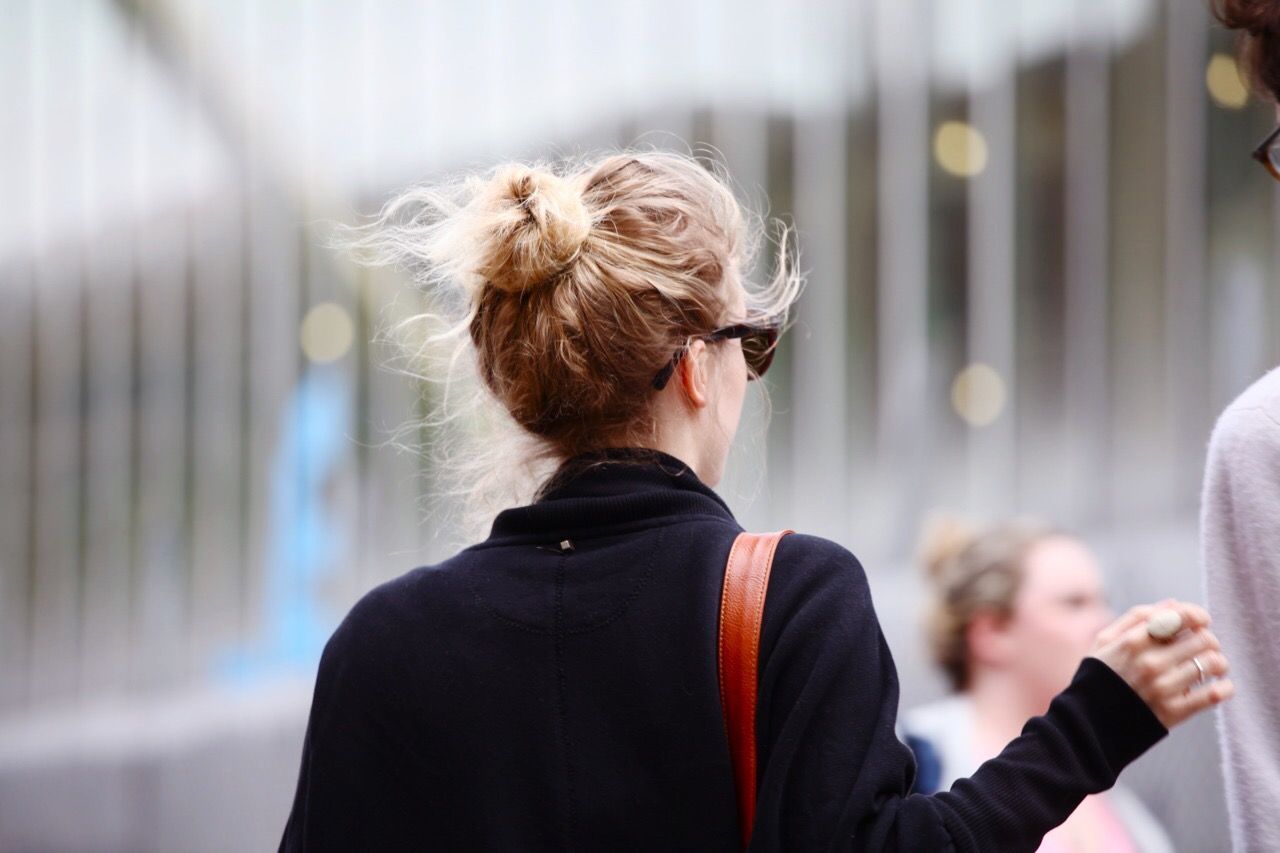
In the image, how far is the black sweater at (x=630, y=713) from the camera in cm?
129

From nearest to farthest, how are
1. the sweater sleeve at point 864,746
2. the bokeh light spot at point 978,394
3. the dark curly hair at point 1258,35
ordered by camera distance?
the sweater sleeve at point 864,746, the dark curly hair at point 1258,35, the bokeh light spot at point 978,394

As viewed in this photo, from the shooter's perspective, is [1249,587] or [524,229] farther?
[524,229]

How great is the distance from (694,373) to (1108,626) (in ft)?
1.80

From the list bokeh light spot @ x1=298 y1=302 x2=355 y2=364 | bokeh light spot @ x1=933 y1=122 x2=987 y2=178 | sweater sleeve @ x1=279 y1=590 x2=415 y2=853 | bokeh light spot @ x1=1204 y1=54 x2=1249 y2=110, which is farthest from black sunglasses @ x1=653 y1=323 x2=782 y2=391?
bokeh light spot @ x1=1204 y1=54 x2=1249 y2=110

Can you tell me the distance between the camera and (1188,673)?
1.34 metres

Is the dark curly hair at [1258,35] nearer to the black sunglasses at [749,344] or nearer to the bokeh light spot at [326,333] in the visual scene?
the black sunglasses at [749,344]

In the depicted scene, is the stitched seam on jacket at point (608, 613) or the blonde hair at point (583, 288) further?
the blonde hair at point (583, 288)

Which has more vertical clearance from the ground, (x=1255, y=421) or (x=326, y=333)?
(x=326, y=333)

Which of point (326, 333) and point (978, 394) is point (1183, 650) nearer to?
point (978, 394)

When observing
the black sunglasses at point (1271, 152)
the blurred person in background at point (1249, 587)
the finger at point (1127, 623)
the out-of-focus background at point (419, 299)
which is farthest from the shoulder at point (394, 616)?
the out-of-focus background at point (419, 299)

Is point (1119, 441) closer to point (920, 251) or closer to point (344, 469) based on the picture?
point (920, 251)

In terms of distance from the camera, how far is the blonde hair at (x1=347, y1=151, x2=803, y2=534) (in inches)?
59.5

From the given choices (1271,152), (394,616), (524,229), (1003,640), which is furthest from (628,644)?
(1003,640)

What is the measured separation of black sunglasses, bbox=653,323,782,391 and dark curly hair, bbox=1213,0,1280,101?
618 millimetres
